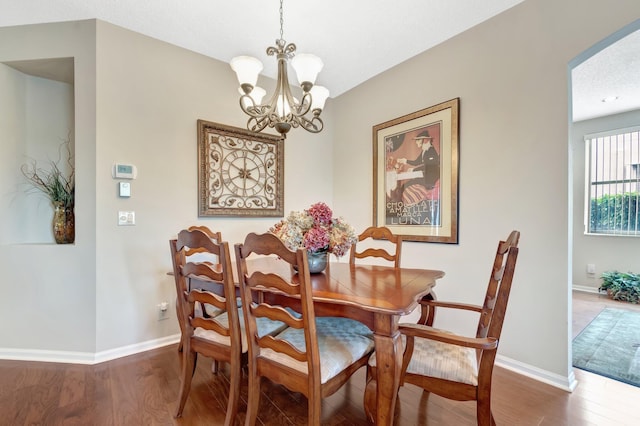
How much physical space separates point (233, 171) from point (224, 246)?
1.76 meters

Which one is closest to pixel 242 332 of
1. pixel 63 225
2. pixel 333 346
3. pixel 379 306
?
pixel 333 346

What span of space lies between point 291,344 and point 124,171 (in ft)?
6.62

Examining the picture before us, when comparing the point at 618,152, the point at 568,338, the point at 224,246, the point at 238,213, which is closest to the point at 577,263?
the point at 618,152

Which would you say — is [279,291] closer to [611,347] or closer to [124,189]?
[124,189]

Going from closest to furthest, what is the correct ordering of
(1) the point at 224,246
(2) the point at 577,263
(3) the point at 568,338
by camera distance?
(1) the point at 224,246 → (3) the point at 568,338 → (2) the point at 577,263

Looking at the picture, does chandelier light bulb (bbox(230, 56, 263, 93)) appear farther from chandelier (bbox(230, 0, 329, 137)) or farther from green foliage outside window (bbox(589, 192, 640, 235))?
green foliage outside window (bbox(589, 192, 640, 235))

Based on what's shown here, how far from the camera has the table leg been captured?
1.16 metres

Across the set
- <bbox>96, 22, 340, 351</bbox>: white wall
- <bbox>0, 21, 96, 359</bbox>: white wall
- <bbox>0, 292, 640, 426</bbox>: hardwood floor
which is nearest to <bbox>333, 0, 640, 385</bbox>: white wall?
<bbox>0, 292, 640, 426</bbox>: hardwood floor

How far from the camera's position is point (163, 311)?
2523mm

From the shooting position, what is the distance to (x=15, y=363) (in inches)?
85.0

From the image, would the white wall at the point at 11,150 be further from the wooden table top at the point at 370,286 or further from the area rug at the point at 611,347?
the area rug at the point at 611,347

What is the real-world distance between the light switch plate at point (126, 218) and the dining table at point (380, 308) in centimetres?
173

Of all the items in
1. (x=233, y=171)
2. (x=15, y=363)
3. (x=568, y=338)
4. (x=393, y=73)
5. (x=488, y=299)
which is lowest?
(x=15, y=363)

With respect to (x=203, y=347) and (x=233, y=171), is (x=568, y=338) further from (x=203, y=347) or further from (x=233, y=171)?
(x=233, y=171)
